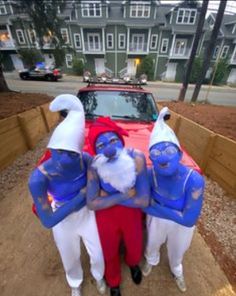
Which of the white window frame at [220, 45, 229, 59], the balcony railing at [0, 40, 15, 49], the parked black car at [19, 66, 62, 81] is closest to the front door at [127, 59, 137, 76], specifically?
the parked black car at [19, 66, 62, 81]

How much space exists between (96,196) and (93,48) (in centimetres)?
2514

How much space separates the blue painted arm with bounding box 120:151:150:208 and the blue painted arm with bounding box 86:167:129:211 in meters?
0.07

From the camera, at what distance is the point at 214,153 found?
3383 mm

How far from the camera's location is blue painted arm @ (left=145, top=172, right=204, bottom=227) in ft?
4.37

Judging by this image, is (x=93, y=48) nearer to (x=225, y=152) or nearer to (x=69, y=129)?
(x=225, y=152)

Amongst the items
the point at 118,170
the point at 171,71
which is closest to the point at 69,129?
the point at 118,170

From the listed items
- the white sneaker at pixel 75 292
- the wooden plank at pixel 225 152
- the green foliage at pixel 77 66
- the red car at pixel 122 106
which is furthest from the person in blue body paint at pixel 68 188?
the green foliage at pixel 77 66

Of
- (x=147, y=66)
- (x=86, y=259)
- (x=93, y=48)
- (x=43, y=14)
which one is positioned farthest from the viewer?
(x=93, y=48)

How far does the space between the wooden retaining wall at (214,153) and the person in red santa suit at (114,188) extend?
90.0 inches

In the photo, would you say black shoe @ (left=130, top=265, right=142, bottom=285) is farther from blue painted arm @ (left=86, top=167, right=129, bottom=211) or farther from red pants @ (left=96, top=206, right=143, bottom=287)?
blue painted arm @ (left=86, top=167, right=129, bottom=211)

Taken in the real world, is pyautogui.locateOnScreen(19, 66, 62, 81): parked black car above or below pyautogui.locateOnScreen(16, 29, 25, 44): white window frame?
below

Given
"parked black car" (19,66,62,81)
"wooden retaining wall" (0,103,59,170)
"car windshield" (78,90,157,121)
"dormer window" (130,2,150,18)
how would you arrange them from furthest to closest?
"dormer window" (130,2,150,18) → "parked black car" (19,66,62,81) → "wooden retaining wall" (0,103,59,170) → "car windshield" (78,90,157,121)

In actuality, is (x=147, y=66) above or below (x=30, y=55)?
below

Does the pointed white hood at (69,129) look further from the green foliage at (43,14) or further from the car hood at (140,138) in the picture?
the green foliage at (43,14)
